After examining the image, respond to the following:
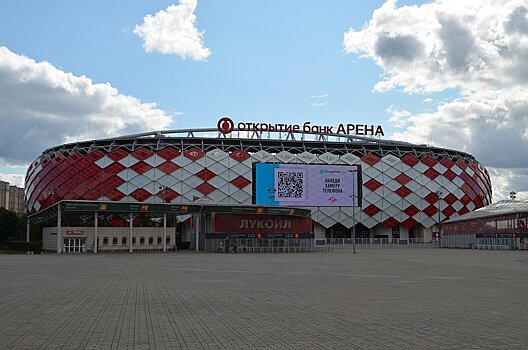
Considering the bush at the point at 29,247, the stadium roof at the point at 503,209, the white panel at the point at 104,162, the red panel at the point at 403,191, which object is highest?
the white panel at the point at 104,162

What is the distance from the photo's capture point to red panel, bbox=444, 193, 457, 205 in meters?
104

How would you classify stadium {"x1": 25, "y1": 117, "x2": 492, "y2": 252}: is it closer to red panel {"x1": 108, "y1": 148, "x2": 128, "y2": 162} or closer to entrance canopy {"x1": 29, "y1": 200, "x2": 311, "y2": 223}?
red panel {"x1": 108, "y1": 148, "x2": 128, "y2": 162}

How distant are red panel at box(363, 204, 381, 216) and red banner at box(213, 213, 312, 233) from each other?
121 feet

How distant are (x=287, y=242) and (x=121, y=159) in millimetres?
44907

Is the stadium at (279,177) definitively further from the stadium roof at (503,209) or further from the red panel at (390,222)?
the stadium roof at (503,209)

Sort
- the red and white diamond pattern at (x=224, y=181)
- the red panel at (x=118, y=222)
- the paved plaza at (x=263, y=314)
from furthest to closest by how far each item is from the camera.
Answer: the red and white diamond pattern at (x=224, y=181), the red panel at (x=118, y=222), the paved plaza at (x=263, y=314)

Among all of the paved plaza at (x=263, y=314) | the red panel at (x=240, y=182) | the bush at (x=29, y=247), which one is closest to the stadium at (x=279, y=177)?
the red panel at (x=240, y=182)

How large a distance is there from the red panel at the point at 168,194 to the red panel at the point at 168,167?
304cm

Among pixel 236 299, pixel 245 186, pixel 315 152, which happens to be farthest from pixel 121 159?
pixel 236 299

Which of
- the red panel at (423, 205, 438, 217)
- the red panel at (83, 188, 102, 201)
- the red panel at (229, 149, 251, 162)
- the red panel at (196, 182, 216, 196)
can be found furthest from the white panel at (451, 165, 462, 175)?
the red panel at (83, 188, 102, 201)

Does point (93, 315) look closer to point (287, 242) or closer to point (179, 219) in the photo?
point (287, 242)

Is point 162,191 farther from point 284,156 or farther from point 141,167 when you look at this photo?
point 284,156

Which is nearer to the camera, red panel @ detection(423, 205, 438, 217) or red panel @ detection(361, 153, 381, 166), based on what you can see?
red panel @ detection(361, 153, 381, 166)

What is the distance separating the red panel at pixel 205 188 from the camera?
94.9 meters
